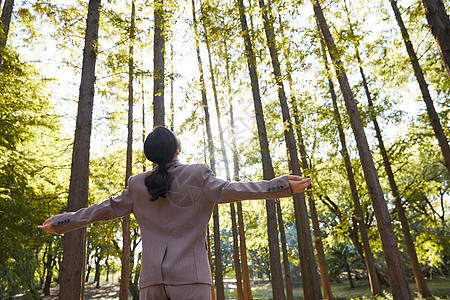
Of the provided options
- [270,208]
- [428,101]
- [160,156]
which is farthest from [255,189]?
[428,101]

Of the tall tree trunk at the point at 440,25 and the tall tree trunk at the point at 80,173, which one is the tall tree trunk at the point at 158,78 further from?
the tall tree trunk at the point at 440,25

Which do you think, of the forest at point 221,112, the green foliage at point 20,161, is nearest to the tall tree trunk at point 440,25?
the forest at point 221,112

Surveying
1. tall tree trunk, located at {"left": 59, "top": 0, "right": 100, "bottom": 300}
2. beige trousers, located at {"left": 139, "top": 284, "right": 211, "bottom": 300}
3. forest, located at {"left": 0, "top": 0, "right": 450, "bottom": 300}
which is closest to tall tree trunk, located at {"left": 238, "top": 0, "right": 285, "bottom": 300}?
forest, located at {"left": 0, "top": 0, "right": 450, "bottom": 300}

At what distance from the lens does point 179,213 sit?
1.89 m

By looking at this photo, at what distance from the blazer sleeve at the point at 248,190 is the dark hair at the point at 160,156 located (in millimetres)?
263

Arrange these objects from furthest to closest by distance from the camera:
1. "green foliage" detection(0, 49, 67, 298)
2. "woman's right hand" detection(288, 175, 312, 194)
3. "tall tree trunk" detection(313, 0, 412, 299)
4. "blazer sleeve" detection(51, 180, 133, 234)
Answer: "green foliage" detection(0, 49, 67, 298) → "tall tree trunk" detection(313, 0, 412, 299) → "blazer sleeve" detection(51, 180, 133, 234) → "woman's right hand" detection(288, 175, 312, 194)

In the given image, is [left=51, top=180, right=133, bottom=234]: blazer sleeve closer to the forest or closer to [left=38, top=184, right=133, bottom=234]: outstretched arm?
[left=38, top=184, right=133, bottom=234]: outstretched arm

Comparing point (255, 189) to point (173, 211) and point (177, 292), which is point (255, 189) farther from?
point (177, 292)

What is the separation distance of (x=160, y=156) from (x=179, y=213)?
1.18 feet

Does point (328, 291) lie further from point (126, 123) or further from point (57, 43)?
point (57, 43)

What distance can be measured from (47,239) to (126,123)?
5.00 m

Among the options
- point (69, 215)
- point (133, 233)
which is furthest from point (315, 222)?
point (133, 233)

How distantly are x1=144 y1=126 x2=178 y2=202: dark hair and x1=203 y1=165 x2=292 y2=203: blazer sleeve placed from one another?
0.86ft

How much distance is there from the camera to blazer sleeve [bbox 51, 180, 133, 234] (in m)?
2.04
